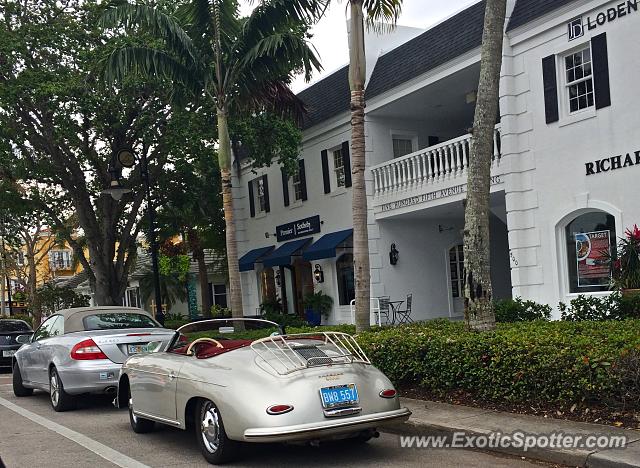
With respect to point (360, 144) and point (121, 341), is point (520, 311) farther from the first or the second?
point (121, 341)

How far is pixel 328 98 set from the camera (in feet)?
75.2

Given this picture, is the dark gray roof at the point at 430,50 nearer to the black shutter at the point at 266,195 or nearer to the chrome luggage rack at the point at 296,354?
the black shutter at the point at 266,195

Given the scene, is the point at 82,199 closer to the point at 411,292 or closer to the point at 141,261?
the point at 411,292

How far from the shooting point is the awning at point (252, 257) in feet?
84.3

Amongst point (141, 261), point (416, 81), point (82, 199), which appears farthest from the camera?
point (141, 261)

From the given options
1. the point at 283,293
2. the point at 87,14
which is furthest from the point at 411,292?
the point at 87,14

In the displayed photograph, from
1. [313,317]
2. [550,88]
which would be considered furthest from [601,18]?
[313,317]

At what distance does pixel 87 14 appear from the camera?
2061cm

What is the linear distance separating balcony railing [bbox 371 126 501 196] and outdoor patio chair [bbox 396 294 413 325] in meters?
3.18

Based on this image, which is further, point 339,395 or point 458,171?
point 458,171

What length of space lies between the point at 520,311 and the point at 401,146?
8514 mm

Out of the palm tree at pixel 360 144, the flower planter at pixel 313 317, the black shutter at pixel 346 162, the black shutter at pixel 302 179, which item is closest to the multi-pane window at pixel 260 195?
the black shutter at pixel 302 179

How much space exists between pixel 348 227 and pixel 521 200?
667cm

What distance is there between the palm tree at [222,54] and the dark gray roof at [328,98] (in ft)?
16.3
